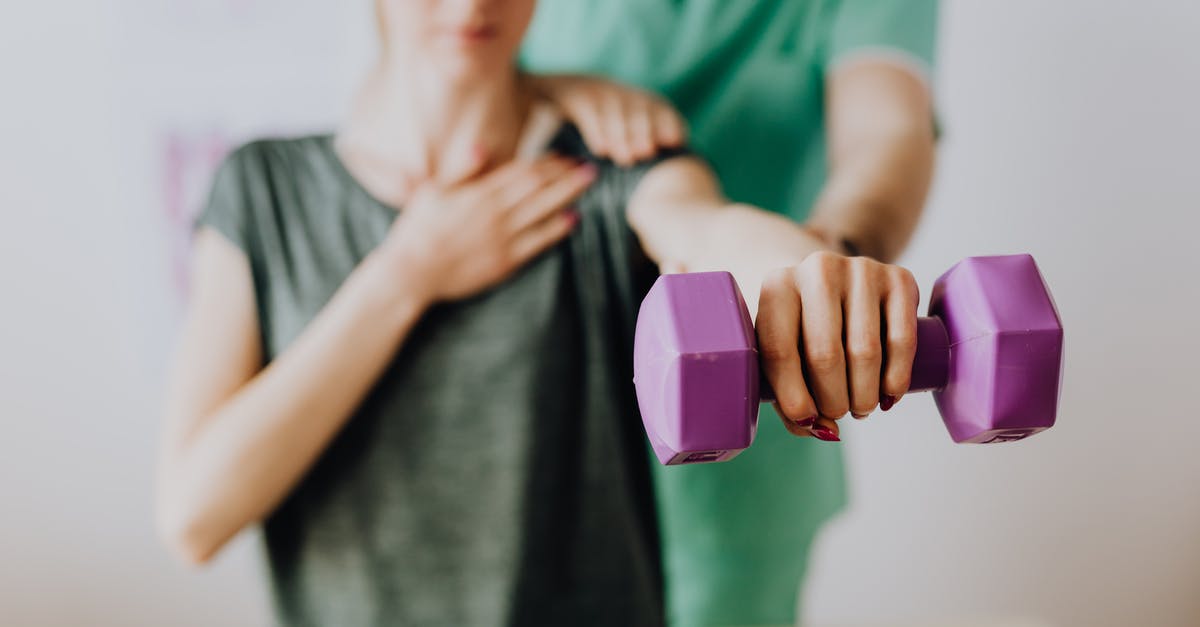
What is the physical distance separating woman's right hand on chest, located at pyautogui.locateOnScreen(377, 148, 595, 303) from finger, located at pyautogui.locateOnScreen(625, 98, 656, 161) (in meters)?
0.04

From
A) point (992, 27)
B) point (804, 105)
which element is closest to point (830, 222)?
point (804, 105)

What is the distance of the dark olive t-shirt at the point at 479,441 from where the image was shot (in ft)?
2.39

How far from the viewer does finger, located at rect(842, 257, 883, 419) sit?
321 millimetres

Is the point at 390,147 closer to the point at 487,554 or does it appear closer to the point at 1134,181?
the point at 487,554

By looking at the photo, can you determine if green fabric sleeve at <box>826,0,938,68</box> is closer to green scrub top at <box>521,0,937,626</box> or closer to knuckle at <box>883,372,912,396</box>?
green scrub top at <box>521,0,937,626</box>

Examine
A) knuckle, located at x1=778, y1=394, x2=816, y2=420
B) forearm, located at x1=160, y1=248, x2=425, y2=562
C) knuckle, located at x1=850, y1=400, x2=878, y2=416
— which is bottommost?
forearm, located at x1=160, y1=248, x2=425, y2=562

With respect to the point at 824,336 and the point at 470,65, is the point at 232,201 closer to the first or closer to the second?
the point at 470,65

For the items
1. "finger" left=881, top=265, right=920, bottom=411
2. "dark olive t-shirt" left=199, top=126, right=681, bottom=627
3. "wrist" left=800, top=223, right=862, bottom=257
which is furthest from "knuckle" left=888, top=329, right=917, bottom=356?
"dark olive t-shirt" left=199, top=126, right=681, bottom=627

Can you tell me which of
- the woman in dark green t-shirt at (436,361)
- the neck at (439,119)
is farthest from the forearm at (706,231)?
the neck at (439,119)

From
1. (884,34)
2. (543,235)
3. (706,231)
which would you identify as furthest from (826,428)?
(884,34)

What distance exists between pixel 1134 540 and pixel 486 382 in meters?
0.63

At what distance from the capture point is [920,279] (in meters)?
0.79

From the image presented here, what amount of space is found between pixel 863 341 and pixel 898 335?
0.05 feet

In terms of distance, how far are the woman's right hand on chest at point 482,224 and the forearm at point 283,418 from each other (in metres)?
0.02
